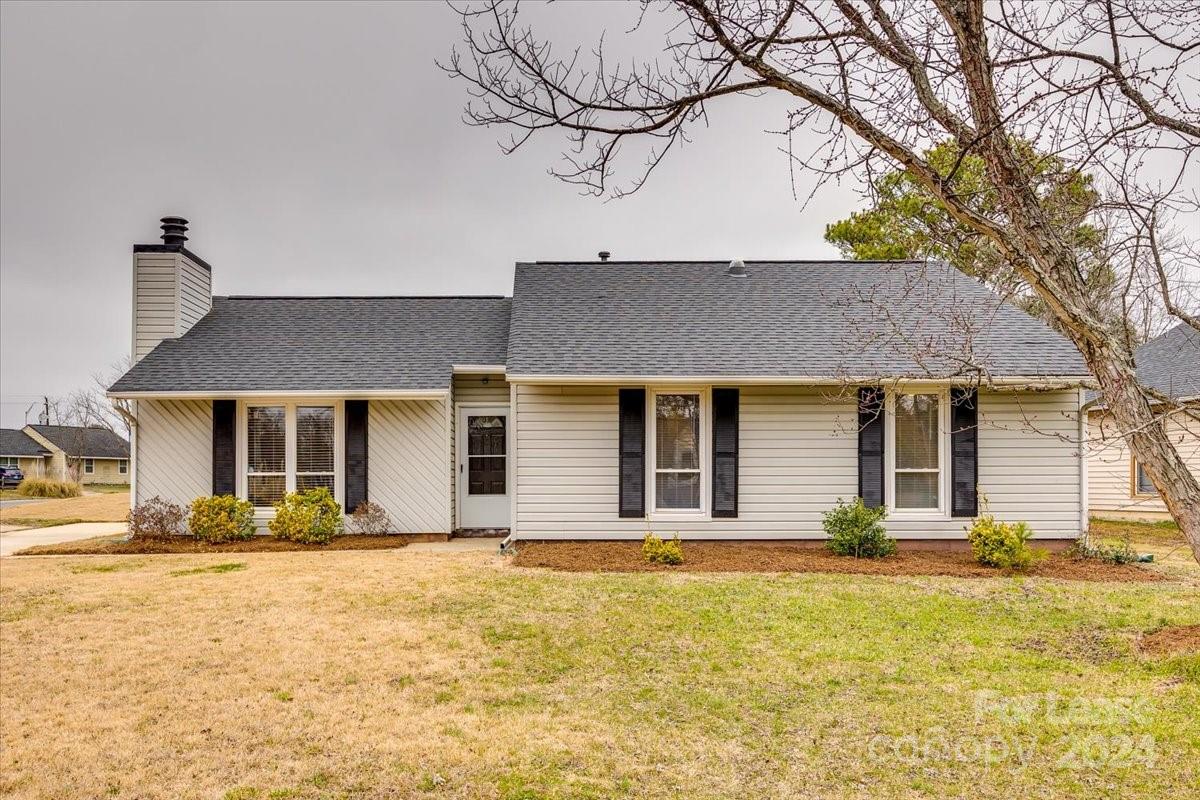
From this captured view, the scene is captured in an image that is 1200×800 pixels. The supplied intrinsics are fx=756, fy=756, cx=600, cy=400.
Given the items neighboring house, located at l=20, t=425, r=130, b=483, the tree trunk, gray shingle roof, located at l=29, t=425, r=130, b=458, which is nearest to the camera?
the tree trunk

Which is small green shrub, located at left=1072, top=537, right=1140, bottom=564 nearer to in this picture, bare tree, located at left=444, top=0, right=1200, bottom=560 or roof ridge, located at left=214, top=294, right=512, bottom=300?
bare tree, located at left=444, top=0, right=1200, bottom=560

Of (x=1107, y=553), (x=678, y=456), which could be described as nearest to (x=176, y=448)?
(x=678, y=456)

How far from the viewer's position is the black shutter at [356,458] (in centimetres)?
1248

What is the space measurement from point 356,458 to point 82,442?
46326 millimetres

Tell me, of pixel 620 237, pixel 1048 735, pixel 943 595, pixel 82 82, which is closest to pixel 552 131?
pixel 1048 735

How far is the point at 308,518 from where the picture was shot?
11.9 meters

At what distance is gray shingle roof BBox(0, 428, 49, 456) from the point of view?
4588 cm

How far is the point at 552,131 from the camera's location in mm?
4758

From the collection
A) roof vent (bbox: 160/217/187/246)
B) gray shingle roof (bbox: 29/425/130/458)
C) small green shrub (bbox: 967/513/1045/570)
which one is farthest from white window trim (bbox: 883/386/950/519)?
gray shingle roof (bbox: 29/425/130/458)

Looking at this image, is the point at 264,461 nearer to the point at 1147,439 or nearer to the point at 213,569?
the point at 213,569

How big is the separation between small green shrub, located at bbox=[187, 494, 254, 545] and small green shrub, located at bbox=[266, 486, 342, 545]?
0.46 m

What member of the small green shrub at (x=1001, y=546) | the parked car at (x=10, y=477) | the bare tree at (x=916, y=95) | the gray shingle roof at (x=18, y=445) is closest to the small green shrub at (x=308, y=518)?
the bare tree at (x=916, y=95)

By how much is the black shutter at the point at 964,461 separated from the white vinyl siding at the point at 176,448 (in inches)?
464

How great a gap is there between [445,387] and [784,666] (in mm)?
7972
